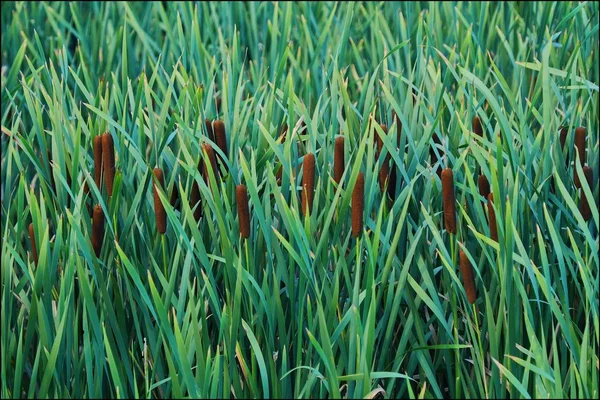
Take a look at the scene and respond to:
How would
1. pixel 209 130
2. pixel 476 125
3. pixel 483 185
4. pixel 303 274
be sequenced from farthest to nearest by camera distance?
pixel 476 125
pixel 209 130
pixel 483 185
pixel 303 274

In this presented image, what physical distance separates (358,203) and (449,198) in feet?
0.49

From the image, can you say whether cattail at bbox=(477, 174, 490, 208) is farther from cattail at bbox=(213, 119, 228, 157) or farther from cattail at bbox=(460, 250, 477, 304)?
cattail at bbox=(213, 119, 228, 157)

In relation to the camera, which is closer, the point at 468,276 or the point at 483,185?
the point at 468,276

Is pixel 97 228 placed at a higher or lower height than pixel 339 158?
lower

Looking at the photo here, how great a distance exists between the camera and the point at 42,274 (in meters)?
1.51

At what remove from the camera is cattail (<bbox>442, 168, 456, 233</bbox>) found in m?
1.46

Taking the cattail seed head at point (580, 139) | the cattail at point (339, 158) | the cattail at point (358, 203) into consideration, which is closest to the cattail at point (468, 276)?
the cattail at point (358, 203)

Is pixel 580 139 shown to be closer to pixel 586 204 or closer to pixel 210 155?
pixel 586 204

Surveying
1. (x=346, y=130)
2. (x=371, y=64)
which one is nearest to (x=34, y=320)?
(x=346, y=130)

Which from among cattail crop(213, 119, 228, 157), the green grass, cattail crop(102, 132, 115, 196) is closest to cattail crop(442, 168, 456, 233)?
the green grass

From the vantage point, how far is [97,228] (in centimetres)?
157

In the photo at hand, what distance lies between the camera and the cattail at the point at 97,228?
155cm

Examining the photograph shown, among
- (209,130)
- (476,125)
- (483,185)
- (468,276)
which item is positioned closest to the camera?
(468,276)

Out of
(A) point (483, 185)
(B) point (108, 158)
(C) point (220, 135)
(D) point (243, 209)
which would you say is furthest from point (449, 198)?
(B) point (108, 158)
